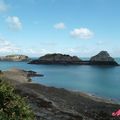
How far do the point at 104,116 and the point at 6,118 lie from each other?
64.0 feet

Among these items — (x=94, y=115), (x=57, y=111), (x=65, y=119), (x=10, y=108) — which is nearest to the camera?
(x=10, y=108)

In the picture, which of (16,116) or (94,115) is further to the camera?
(94,115)

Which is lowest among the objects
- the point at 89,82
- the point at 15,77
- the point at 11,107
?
the point at 89,82

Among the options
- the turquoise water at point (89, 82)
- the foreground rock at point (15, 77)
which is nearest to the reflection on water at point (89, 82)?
the turquoise water at point (89, 82)

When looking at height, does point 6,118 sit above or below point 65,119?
above

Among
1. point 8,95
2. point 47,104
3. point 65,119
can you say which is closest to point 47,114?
point 65,119

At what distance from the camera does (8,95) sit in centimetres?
1266

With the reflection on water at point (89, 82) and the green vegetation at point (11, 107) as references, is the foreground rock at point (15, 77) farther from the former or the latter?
the green vegetation at point (11, 107)

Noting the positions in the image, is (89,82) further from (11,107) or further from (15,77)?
(11,107)

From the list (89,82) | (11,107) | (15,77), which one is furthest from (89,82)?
(11,107)

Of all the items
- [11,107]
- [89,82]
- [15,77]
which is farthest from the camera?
[89,82]

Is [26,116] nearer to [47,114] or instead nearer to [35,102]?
[47,114]

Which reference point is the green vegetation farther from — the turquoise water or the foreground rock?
the turquoise water

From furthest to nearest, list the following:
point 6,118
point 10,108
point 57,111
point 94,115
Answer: point 94,115, point 57,111, point 10,108, point 6,118
